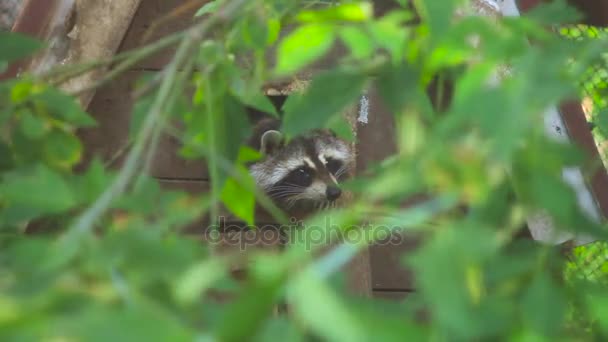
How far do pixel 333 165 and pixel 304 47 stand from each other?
14.9ft

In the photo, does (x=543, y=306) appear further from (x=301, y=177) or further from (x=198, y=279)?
(x=301, y=177)

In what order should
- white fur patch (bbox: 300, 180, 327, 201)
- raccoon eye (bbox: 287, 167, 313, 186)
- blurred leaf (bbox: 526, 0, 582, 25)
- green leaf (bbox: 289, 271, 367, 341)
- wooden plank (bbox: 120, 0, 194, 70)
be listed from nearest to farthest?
green leaf (bbox: 289, 271, 367, 341), blurred leaf (bbox: 526, 0, 582, 25), wooden plank (bbox: 120, 0, 194, 70), white fur patch (bbox: 300, 180, 327, 201), raccoon eye (bbox: 287, 167, 313, 186)

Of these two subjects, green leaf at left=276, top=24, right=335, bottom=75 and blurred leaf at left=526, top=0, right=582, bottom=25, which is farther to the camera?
blurred leaf at left=526, top=0, right=582, bottom=25

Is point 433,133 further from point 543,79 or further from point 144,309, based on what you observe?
point 144,309

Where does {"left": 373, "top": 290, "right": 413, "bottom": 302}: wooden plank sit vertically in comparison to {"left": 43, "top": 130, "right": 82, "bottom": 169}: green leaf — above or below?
below

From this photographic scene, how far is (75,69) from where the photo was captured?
143cm

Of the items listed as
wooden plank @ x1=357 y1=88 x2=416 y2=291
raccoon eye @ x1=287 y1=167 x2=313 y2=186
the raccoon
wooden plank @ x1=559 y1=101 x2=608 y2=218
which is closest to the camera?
wooden plank @ x1=559 y1=101 x2=608 y2=218

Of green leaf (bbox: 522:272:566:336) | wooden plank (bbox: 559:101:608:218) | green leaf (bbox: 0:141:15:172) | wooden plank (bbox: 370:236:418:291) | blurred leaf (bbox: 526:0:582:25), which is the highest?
green leaf (bbox: 522:272:566:336)

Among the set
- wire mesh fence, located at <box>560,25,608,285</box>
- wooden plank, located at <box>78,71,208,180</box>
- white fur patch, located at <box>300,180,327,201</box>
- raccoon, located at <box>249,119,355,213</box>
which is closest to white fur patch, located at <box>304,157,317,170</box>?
raccoon, located at <box>249,119,355,213</box>

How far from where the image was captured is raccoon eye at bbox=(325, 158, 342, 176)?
541cm

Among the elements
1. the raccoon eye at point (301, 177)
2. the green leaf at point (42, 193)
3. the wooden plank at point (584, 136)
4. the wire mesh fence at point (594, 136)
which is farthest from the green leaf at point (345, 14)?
the raccoon eye at point (301, 177)

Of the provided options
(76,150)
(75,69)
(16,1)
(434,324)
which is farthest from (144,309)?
(16,1)

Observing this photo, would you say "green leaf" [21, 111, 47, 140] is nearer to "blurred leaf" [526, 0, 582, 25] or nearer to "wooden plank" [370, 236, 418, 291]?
"blurred leaf" [526, 0, 582, 25]

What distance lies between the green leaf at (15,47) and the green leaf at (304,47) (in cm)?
50
